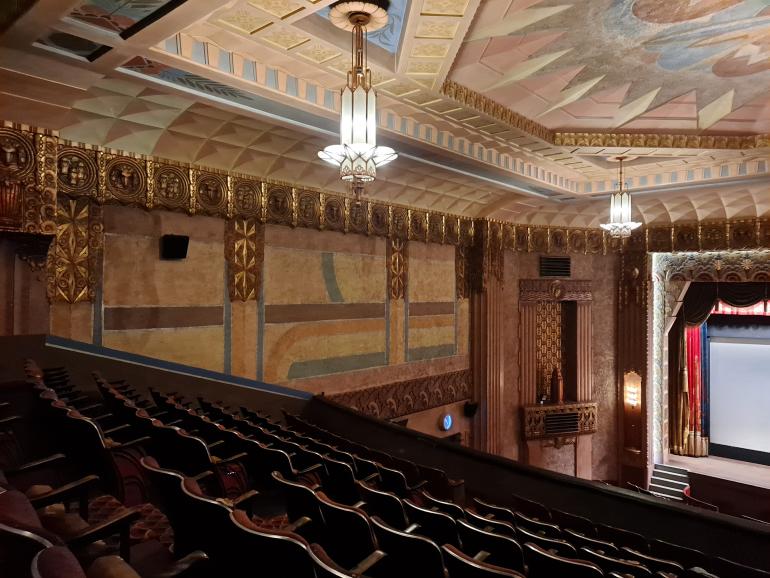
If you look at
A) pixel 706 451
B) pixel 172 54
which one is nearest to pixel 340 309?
pixel 172 54

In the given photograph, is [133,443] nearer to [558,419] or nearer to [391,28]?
[391,28]

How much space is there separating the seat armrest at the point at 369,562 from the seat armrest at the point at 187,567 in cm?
54

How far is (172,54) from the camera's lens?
188 inches

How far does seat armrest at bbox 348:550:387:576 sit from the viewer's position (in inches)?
75.2

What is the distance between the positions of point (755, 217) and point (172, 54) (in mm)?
12190

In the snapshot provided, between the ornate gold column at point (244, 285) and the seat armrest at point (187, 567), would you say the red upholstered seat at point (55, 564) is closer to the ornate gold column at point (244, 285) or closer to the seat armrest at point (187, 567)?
the seat armrest at point (187, 567)

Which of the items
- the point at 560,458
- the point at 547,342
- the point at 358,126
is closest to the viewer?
the point at 358,126

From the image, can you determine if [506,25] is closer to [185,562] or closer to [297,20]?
[297,20]

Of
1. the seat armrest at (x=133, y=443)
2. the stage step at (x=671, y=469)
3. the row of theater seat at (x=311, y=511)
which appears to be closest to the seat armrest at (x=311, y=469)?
the row of theater seat at (x=311, y=511)

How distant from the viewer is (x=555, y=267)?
1307 cm

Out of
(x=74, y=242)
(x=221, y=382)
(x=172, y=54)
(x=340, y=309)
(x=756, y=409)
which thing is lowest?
(x=756, y=409)

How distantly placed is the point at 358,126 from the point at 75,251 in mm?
3659

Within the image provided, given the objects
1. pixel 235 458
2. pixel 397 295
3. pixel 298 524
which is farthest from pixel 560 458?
pixel 298 524

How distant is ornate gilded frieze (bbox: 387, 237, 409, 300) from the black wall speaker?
4.20m
